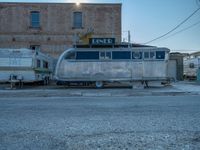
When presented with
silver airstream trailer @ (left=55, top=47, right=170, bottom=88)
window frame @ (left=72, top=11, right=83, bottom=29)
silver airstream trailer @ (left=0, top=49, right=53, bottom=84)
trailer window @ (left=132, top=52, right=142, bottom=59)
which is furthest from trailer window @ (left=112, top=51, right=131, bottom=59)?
window frame @ (left=72, top=11, right=83, bottom=29)

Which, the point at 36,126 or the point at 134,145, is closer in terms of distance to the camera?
the point at 134,145

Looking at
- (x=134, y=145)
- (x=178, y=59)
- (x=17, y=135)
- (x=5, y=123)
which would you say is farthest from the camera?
(x=178, y=59)

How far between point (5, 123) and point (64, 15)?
1120 inches

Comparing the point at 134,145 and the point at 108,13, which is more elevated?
the point at 108,13

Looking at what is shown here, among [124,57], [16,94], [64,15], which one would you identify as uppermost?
[64,15]

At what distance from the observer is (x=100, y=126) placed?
8.12m

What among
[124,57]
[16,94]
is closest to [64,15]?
[124,57]

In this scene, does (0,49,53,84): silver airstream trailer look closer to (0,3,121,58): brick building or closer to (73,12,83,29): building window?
(0,3,121,58): brick building

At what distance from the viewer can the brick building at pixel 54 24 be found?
1388 inches

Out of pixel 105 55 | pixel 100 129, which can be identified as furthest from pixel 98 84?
pixel 100 129

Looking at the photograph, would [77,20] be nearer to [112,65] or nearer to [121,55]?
[121,55]

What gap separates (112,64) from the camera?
23.7 metres

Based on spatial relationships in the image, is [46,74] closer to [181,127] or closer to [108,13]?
[108,13]

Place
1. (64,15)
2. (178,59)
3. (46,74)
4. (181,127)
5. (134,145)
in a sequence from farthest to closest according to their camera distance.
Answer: (178,59) → (64,15) → (46,74) → (181,127) → (134,145)
